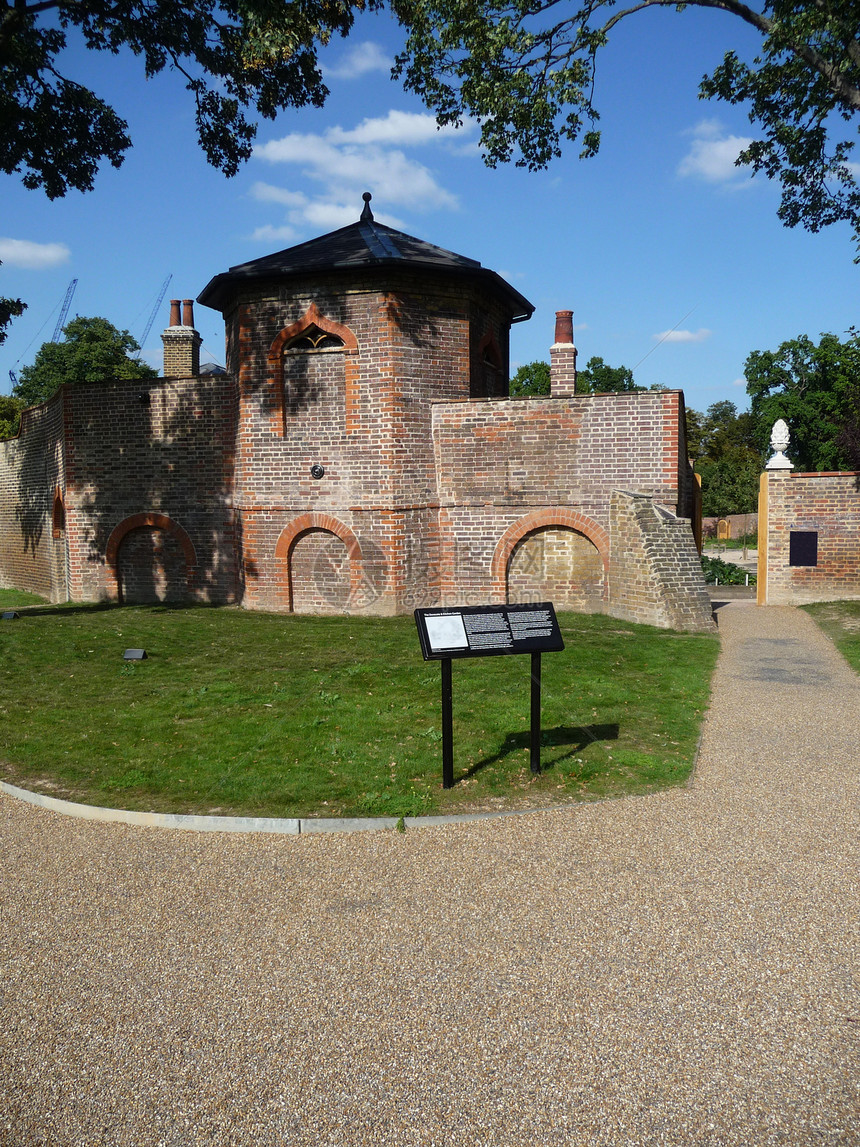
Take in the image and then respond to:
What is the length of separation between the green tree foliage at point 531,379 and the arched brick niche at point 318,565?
4584 cm

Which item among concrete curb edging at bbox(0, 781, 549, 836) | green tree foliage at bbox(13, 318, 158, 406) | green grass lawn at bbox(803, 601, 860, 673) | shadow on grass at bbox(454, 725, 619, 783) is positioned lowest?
concrete curb edging at bbox(0, 781, 549, 836)

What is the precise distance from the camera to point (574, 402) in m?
15.8

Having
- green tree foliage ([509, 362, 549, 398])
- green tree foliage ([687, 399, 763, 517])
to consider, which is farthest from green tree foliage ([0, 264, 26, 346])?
green tree foliage ([509, 362, 549, 398])

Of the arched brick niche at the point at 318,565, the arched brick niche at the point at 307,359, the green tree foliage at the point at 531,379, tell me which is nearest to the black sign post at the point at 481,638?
the arched brick niche at the point at 318,565

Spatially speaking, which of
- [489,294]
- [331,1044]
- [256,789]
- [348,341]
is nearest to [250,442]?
[348,341]

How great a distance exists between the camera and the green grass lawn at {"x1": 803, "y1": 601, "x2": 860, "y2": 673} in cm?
1269

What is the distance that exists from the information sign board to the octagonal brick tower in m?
9.34

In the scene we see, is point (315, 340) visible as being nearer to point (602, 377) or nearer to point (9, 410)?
point (9, 410)

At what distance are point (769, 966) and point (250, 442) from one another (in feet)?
48.7

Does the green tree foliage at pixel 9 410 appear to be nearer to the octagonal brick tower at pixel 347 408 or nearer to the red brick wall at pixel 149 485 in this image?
the red brick wall at pixel 149 485

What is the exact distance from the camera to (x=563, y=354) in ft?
53.7

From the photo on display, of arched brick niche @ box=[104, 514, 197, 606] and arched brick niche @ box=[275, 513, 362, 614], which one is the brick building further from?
arched brick niche @ box=[104, 514, 197, 606]

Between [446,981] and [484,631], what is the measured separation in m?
3.14

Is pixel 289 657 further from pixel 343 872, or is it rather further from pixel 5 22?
pixel 5 22
